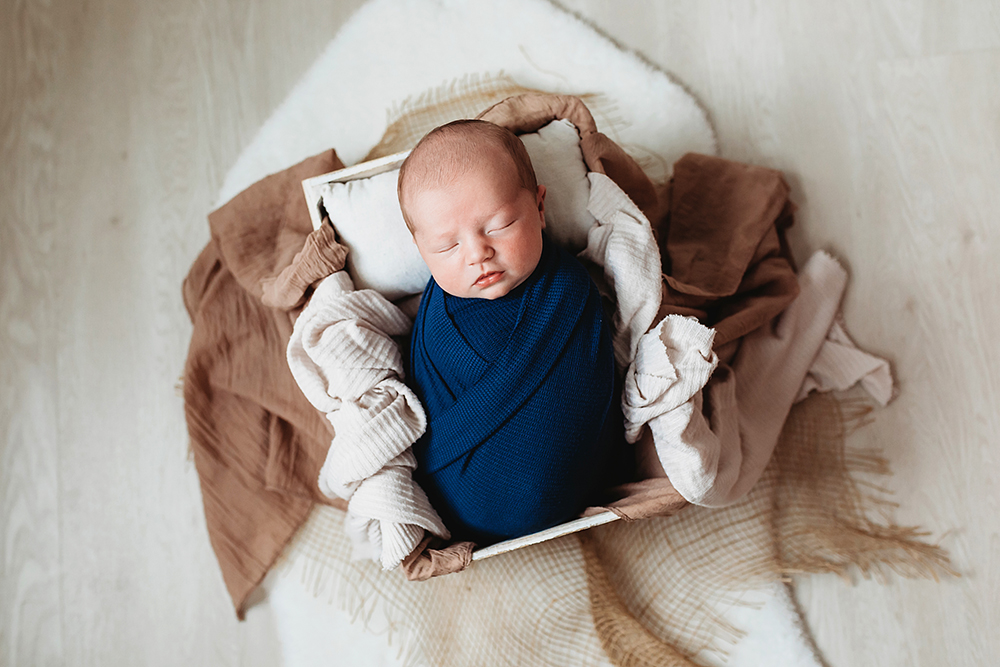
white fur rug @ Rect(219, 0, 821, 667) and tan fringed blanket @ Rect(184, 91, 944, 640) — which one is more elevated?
white fur rug @ Rect(219, 0, 821, 667)

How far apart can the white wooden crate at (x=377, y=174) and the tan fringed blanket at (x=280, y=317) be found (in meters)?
0.10

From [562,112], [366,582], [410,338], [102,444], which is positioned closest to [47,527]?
[102,444]

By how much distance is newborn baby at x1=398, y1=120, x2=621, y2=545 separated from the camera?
896 mm

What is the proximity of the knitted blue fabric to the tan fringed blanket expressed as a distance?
0.84 feet

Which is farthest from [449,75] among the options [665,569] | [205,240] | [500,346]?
[665,569]

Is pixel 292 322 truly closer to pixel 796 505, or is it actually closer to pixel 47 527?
pixel 47 527

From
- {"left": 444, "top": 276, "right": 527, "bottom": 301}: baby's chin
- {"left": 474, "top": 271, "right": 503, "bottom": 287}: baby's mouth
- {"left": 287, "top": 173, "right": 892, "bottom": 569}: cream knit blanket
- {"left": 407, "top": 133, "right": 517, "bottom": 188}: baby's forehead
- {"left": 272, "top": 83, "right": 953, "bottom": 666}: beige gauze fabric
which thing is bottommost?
{"left": 272, "top": 83, "right": 953, "bottom": 666}: beige gauze fabric

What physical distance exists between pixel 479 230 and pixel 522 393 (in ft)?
0.74

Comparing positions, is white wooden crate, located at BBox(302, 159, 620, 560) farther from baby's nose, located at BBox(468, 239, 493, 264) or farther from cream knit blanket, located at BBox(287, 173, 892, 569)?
baby's nose, located at BBox(468, 239, 493, 264)

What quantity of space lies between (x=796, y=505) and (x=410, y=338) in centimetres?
71

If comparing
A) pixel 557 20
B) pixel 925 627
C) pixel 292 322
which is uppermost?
pixel 557 20

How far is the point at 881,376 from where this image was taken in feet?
4.05

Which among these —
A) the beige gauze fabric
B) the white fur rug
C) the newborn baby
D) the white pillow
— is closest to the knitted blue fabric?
the newborn baby

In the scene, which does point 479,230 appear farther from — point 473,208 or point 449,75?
point 449,75
